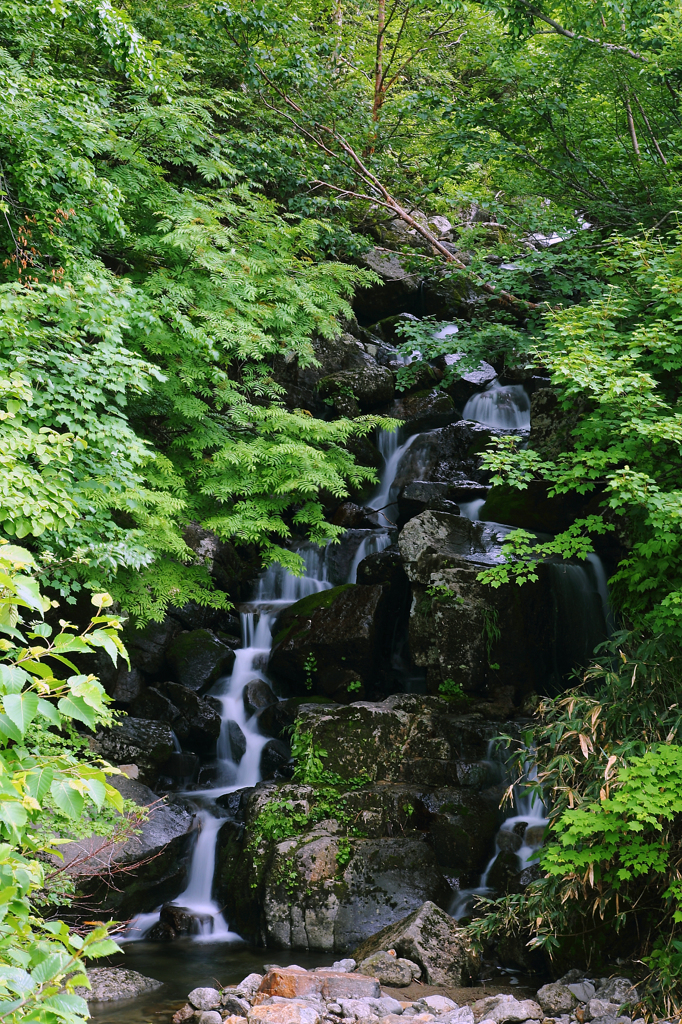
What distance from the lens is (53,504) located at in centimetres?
571

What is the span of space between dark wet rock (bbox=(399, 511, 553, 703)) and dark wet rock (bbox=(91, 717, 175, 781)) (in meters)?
3.60

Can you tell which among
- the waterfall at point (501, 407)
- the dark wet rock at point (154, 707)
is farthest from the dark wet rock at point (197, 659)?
the waterfall at point (501, 407)

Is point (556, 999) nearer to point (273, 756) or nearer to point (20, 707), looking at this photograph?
point (273, 756)

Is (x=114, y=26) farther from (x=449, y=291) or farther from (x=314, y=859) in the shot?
(x=449, y=291)

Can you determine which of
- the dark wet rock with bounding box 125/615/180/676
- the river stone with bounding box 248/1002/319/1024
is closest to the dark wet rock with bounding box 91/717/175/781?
the dark wet rock with bounding box 125/615/180/676

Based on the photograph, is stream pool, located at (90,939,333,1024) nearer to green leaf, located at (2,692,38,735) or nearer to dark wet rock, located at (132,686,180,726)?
dark wet rock, located at (132,686,180,726)

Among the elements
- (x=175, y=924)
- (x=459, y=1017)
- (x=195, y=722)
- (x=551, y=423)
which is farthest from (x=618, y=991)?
(x=551, y=423)

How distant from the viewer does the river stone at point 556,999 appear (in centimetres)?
555

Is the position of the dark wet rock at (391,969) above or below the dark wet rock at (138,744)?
below

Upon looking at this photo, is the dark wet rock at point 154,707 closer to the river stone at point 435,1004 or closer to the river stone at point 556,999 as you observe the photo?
the river stone at point 435,1004

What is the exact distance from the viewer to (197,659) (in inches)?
430

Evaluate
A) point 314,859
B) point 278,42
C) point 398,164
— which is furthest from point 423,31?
point 314,859

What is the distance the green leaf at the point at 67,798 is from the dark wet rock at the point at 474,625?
8.38m

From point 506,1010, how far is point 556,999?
447mm
